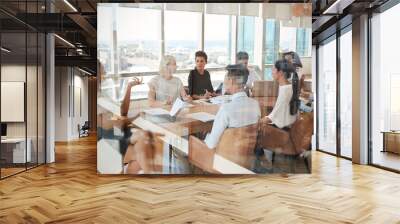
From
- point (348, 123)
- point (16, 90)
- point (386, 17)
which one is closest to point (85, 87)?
point (16, 90)

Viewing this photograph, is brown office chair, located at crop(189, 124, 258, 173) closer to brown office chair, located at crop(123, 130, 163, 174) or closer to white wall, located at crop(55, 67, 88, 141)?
brown office chair, located at crop(123, 130, 163, 174)

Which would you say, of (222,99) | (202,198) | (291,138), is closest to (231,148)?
(222,99)

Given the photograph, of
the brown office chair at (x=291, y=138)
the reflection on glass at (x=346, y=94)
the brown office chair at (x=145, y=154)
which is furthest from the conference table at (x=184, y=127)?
the reflection on glass at (x=346, y=94)

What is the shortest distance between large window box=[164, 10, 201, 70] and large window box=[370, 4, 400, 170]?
13.0 feet

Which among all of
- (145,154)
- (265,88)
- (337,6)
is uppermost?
(337,6)

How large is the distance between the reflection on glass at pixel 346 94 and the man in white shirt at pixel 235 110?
3626mm

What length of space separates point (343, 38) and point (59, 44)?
8.56 metres

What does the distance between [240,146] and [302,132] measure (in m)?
1.14

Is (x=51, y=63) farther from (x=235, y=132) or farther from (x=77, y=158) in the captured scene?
(x=235, y=132)

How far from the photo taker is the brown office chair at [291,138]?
656 centimetres

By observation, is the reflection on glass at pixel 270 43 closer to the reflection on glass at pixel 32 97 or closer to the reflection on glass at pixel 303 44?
the reflection on glass at pixel 303 44

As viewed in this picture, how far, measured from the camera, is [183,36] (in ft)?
21.9

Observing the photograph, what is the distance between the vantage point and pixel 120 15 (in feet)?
21.7

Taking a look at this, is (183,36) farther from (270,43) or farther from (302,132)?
(302,132)
